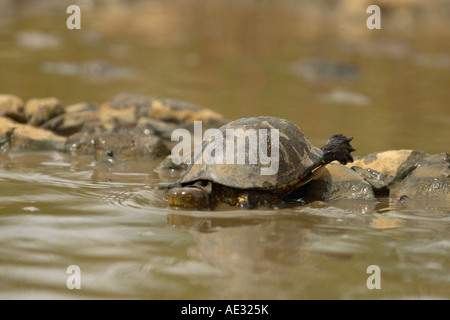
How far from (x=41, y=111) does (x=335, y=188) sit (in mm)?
5394

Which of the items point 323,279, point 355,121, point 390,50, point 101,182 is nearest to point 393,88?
point 355,121

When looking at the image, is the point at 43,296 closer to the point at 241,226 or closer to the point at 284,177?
the point at 241,226

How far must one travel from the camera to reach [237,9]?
3028 cm

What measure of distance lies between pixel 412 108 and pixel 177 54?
848 cm

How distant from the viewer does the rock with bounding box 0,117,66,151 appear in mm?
7982

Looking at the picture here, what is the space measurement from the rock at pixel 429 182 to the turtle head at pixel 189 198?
201 cm

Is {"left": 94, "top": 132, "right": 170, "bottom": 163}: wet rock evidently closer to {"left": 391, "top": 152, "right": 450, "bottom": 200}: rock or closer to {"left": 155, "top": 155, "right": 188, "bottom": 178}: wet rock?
{"left": 155, "top": 155, "right": 188, "bottom": 178}: wet rock

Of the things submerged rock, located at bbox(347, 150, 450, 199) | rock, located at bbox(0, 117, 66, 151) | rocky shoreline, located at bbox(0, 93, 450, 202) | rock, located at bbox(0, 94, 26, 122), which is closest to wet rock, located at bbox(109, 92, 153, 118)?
rocky shoreline, located at bbox(0, 93, 450, 202)

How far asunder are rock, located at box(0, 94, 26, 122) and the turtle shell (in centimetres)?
456

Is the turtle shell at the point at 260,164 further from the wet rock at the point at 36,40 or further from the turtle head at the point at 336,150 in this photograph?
the wet rock at the point at 36,40

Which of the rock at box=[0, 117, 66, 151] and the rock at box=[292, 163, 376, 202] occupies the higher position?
the rock at box=[0, 117, 66, 151]

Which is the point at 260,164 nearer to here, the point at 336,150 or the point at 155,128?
the point at 336,150

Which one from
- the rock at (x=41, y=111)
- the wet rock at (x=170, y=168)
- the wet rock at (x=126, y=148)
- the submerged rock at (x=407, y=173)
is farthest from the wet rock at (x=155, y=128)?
the submerged rock at (x=407, y=173)

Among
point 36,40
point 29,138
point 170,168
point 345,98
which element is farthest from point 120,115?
point 36,40
